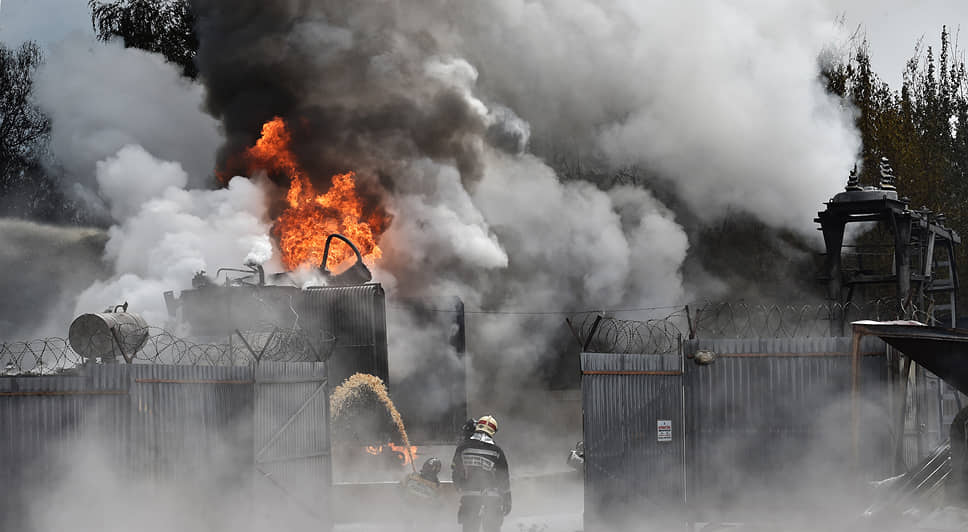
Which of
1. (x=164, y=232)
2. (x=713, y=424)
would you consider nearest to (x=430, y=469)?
(x=713, y=424)

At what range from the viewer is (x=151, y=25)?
46.1 m

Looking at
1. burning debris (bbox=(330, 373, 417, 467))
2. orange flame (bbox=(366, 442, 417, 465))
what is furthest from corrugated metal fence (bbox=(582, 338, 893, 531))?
burning debris (bbox=(330, 373, 417, 467))

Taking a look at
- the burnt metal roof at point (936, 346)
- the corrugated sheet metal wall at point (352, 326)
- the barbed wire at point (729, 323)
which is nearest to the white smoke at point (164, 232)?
the corrugated sheet metal wall at point (352, 326)

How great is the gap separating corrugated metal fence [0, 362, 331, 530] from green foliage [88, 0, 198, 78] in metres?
33.3

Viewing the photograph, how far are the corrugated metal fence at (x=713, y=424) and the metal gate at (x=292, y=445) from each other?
4.21 m

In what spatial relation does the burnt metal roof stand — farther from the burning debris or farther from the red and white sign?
the burning debris

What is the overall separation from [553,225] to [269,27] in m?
12.0

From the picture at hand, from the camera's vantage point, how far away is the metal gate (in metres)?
14.3

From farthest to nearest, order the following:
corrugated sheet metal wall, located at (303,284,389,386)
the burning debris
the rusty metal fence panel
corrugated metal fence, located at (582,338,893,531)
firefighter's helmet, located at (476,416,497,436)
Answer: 1. corrugated sheet metal wall, located at (303,284,389,386)
2. the burning debris
3. corrugated metal fence, located at (582,338,893,531)
4. the rusty metal fence panel
5. firefighter's helmet, located at (476,416,497,436)

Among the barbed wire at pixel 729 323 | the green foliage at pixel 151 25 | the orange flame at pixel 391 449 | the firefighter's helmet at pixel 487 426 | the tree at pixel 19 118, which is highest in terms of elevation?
the green foliage at pixel 151 25

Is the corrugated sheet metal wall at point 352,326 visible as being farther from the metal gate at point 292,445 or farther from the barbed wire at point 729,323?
the metal gate at point 292,445

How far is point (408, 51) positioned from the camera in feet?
112

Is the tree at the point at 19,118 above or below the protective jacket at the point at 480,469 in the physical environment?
above

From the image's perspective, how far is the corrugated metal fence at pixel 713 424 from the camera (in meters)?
14.1
